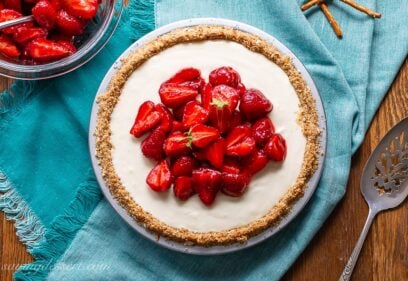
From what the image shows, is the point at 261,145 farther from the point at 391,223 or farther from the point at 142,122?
the point at 391,223

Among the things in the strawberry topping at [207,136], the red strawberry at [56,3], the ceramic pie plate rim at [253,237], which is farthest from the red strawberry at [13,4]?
the strawberry topping at [207,136]

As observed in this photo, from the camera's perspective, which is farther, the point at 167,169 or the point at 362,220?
the point at 362,220

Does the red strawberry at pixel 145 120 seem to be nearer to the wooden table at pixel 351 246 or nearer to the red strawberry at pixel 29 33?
the red strawberry at pixel 29 33

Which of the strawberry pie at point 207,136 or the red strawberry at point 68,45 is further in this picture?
Answer: the red strawberry at point 68,45

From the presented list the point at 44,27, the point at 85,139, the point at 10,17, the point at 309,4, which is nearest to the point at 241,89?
the point at 309,4

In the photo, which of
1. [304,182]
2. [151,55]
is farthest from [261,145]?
[151,55]

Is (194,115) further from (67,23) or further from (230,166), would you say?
(67,23)
